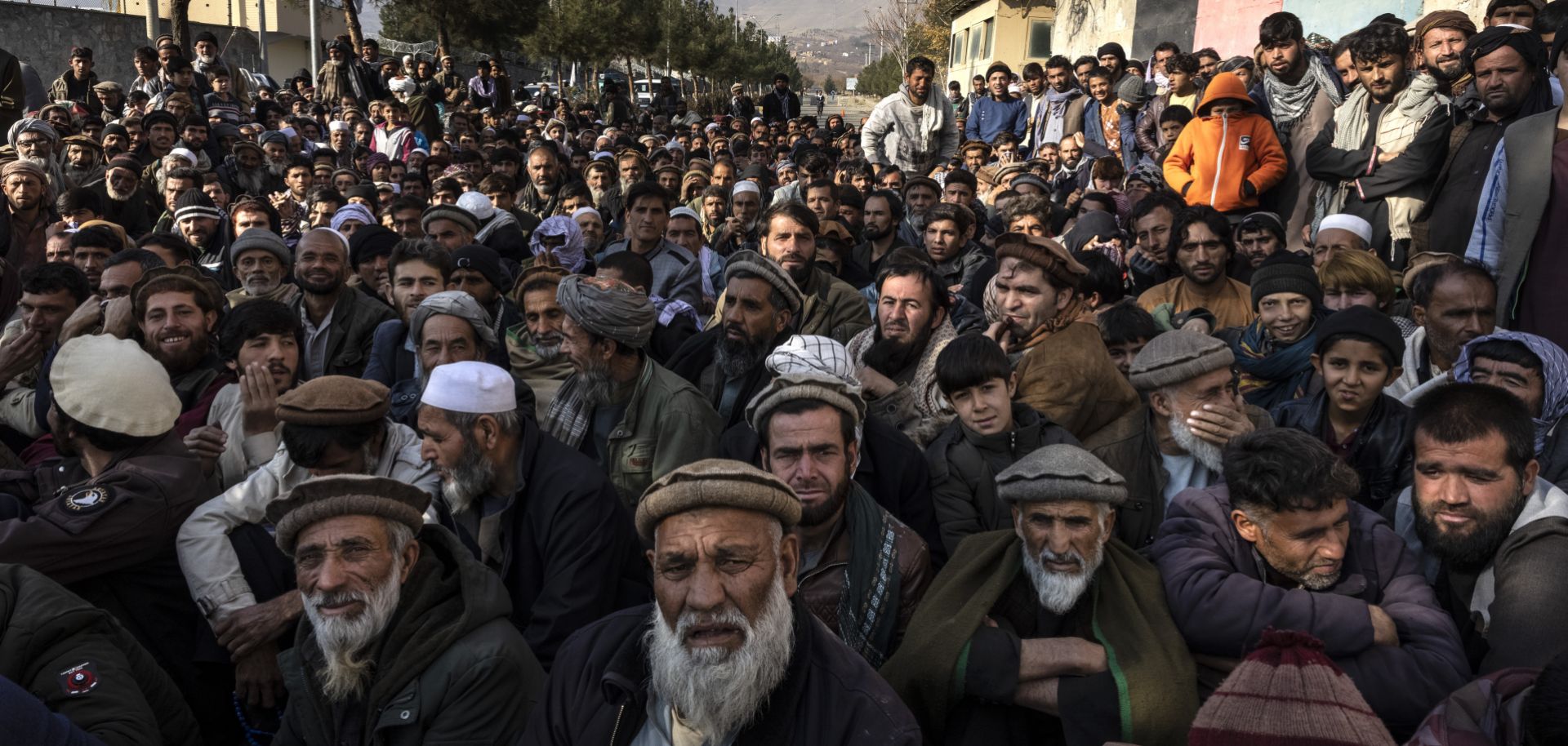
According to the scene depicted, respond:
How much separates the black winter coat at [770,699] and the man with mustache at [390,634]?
359mm

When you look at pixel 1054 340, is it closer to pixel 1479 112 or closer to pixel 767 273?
pixel 767 273

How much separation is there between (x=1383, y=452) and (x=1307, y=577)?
44.4 inches

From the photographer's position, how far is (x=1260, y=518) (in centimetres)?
304

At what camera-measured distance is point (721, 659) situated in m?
2.40

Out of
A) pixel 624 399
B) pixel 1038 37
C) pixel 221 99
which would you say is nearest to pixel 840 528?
pixel 624 399

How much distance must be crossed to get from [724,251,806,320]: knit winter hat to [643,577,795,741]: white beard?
109 inches

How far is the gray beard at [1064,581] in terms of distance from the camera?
2996mm

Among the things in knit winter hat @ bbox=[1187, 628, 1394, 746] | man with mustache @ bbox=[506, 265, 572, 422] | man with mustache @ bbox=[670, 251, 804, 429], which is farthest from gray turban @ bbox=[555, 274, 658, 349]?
knit winter hat @ bbox=[1187, 628, 1394, 746]

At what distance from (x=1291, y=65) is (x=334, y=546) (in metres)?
7.20

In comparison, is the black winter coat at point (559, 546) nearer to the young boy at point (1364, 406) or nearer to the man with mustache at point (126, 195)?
the young boy at point (1364, 406)

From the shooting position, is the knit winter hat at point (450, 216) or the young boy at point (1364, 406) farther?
the knit winter hat at point (450, 216)

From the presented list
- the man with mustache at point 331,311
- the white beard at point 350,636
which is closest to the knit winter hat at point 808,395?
the white beard at point 350,636

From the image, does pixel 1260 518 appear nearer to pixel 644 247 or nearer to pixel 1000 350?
pixel 1000 350

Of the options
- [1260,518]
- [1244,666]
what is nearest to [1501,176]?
[1260,518]
